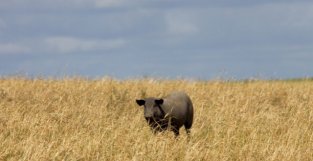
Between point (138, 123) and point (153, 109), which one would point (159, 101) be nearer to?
point (153, 109)

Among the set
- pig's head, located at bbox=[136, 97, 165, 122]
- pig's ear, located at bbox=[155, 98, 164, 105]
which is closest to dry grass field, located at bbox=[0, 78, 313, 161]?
pig's head, located at bbox=[136, 97, 165, 122]

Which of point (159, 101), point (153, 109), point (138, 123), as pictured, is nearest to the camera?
point (153, 109)

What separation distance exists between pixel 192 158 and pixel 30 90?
12.0m

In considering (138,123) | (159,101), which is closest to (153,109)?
(159,101)

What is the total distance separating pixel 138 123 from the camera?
37.1 ft

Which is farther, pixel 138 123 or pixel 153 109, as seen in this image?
pixel 138 123

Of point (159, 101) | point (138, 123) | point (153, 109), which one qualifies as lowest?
point (138, 123)

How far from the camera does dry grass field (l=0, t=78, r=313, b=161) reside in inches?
305

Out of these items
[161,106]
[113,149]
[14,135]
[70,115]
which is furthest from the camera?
[70,115]

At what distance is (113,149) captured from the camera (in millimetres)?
8055

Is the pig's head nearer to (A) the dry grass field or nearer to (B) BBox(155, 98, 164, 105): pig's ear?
(B) BBox(155, 98, 164, 105): pig's ear

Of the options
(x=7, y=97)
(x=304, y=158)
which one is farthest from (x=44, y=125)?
(x=7, y=97)

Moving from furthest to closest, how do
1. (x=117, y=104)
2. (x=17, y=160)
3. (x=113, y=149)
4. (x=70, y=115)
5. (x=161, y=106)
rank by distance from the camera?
(x=117, y=104) < (x=70, y=115) < (x=161, y=106) < (x=113, y=149) < (x=17, y=160)

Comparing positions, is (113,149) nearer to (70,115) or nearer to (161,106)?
(161,106)
